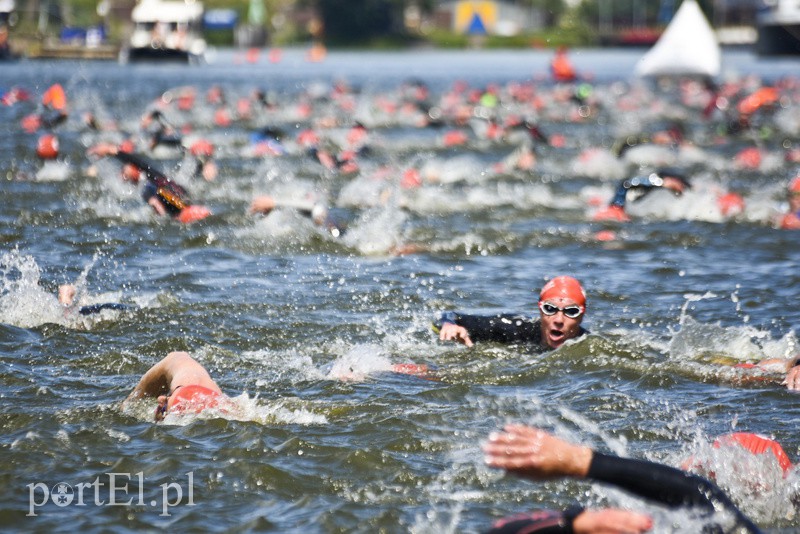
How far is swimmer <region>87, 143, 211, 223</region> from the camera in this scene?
1223 centimetres

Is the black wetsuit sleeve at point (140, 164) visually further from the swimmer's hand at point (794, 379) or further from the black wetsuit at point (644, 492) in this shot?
the black wetsuit at point (644, 492)

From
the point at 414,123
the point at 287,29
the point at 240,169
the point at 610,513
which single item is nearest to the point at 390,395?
the point at 610,513

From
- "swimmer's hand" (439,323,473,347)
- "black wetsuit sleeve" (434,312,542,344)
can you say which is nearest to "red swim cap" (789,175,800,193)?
"black wetsuit sleeve" (434,312,542,344)

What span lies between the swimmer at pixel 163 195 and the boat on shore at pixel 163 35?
48954 millimetres

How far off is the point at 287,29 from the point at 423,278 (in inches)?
3883

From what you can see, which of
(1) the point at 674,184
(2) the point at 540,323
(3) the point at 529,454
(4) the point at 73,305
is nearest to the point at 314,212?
(4) the point at 73,305

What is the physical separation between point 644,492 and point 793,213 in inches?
435

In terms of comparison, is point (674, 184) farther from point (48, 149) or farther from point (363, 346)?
point (48, 149)

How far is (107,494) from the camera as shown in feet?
18.8

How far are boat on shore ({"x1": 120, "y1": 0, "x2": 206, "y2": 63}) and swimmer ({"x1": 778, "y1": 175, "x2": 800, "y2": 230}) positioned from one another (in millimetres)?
48056

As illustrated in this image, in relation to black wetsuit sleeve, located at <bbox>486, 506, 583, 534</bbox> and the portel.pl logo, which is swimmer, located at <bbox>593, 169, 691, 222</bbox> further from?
black wetsuit sleeve, located at <bbox>486, 506, 583, 534</bbox>

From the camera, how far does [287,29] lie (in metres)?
107

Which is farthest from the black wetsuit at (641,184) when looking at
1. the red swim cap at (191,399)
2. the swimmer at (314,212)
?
the red swim cap at (191,399)

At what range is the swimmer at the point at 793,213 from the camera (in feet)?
46.4
